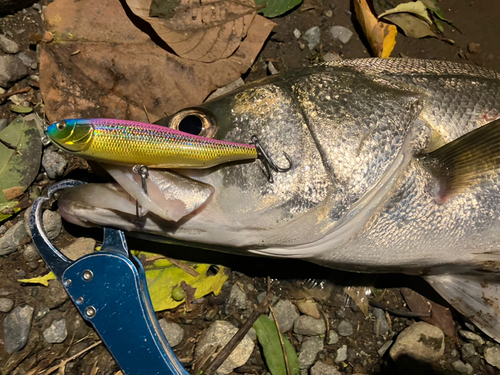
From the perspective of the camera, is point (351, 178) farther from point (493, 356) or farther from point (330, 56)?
point (493, 356)

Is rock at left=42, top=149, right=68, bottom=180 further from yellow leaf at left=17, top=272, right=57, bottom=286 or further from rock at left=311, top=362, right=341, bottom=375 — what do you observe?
rock at left=311, top=362, right=341, bottom=375

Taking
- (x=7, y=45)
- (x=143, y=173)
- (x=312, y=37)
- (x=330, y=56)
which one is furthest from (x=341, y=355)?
(x=7, y=45)

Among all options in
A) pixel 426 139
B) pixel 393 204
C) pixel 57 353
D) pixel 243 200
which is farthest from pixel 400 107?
pixel 57 353

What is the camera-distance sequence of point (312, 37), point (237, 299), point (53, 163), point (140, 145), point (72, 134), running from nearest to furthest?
1. point (72, 134)
2. point (140, 145)
3. point (53, 163)
4. point (237, 299)
5. point (312, 37)

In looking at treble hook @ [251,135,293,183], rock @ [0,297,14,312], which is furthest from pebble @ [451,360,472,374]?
rock @ [0,297,14,312]

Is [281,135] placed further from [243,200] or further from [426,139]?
[426,139]

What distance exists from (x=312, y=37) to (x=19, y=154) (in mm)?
1906

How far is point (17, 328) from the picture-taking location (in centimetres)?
190

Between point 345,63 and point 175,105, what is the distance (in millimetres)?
955

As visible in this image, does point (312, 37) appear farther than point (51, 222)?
Yes

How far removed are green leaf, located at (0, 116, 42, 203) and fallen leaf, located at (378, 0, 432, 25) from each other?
7.28 ft

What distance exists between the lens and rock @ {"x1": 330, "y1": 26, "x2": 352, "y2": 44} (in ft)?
8.12

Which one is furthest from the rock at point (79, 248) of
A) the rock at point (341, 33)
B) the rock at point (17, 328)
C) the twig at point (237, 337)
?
the rock at point (341, 33)

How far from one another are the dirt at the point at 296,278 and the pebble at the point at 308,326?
2.9 inches
